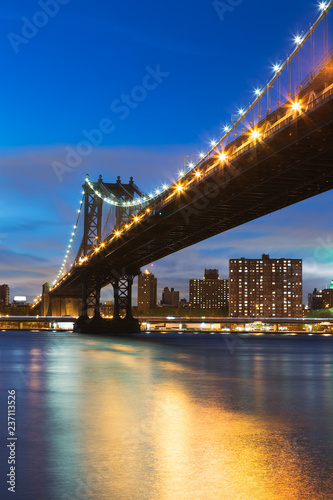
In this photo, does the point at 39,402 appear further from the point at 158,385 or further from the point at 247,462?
the point at 247,462

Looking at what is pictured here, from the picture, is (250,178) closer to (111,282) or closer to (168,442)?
(168,442)

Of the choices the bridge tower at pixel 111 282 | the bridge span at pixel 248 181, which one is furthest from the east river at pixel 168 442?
the bridge tower at pixel 111 282

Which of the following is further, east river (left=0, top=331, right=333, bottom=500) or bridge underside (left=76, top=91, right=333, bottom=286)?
bridge underside (left=76, top=91, right=333, bottom=286)

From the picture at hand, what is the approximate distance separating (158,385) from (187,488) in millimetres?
11350

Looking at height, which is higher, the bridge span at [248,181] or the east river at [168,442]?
the bridge span at [248,181]

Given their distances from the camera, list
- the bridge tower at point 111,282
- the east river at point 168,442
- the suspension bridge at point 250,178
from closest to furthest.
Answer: the east river at point 168,442, the suspension bridge at point 250,178, the bridge tower at point 111,282

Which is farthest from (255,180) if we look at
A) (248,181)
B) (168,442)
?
(168,442)

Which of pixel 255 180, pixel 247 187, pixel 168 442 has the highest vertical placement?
pixel 255 180

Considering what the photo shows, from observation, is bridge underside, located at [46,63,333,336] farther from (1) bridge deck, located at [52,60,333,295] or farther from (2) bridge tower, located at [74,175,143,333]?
(2) bridge tower, located at [74,175,143,333]

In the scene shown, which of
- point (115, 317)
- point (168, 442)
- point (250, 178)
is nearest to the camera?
point (168, 442)

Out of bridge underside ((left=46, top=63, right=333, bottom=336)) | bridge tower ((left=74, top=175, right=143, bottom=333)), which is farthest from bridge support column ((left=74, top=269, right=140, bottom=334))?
bridge underside ((left=46, top=63, right=333, bottom=336))

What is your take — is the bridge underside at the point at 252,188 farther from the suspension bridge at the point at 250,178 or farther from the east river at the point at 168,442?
the east river at the point at 168,442

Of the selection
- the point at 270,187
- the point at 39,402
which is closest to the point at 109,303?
the point at 270,187

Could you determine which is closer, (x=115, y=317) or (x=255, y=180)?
(x=255, y=180)
